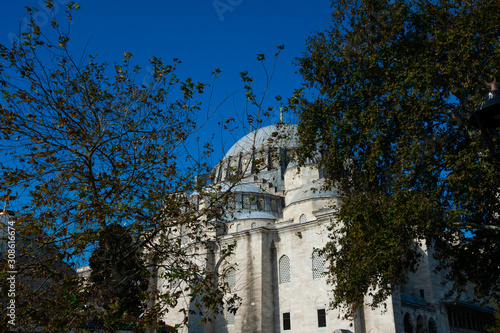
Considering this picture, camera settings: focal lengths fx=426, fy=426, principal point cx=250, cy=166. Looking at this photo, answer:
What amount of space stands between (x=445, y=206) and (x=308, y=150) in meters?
3.74

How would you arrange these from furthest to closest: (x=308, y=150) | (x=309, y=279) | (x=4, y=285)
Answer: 1. (x=309, y=279)
2. (x=308, y=150)
3. (x=4, y=285)

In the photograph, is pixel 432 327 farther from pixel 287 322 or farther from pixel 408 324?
pixel 287 322

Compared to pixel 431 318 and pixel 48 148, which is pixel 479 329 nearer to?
pixel 431 318

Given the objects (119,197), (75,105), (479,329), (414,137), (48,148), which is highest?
(414,137)

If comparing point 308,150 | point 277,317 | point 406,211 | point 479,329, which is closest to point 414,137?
point 406,211

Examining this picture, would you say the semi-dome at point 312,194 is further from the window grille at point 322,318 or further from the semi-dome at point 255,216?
the window grille at point 322,318

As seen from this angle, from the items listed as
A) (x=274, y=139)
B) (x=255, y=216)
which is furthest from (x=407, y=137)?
(x=255, y=216)

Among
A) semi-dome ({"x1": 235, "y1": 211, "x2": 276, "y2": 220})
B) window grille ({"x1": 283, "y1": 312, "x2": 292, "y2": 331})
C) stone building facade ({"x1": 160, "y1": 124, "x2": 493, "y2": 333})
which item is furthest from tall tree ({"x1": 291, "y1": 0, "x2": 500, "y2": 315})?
semi-dome ({"x1": 235, "y1": 211, "x2": 276, "y2": 220})

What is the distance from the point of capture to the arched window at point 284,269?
2766 centimetres

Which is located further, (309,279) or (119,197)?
(309,279)

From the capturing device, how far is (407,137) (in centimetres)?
1005

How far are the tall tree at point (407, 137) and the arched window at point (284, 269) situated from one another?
1679cm

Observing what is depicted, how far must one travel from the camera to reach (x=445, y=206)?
1038 cm

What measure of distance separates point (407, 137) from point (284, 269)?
769 inches
